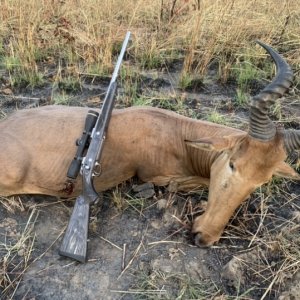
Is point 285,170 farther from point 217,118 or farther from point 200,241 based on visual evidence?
point 217,118

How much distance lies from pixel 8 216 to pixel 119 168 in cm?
115

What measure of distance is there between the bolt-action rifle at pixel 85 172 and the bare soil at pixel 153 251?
0.71 ft

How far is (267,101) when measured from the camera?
354 cm

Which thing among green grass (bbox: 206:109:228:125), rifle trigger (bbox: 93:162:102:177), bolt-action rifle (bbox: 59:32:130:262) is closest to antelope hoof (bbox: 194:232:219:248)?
bolt-action rifle (bbox: 59:32:130:262)

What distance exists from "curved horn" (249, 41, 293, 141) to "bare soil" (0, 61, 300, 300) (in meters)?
1.06

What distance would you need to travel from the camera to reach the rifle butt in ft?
12.9

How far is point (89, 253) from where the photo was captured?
4.19 m

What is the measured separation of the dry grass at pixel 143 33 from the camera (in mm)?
7207

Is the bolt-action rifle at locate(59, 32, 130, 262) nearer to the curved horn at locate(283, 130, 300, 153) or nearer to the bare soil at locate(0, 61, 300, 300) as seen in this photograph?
the bare soil at locate(0, 61, 300, 300)

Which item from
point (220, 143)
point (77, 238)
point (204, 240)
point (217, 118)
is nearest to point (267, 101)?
point (220, 143)

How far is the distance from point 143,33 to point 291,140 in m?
4.87

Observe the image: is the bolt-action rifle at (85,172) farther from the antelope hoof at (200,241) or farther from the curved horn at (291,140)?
the curved horn at (291,140)

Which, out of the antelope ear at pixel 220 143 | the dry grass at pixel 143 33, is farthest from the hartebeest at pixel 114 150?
the dry grass at pixel 143 33

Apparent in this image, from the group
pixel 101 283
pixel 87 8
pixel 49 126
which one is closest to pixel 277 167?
pixel 101 283
